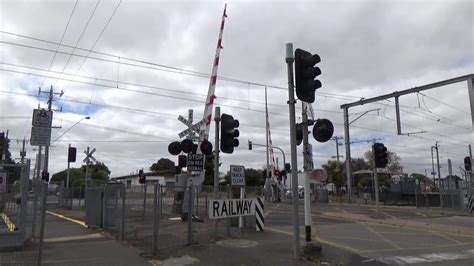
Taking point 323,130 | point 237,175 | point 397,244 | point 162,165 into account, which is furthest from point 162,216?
point 162,165

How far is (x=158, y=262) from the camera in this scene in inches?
398

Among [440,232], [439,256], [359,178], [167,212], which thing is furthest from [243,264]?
[359,178]

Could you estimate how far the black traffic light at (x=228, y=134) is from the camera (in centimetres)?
1404

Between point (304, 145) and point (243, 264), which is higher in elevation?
point (304, 145)

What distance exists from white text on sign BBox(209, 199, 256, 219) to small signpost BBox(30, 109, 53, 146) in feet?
14.1

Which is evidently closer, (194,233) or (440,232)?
(194,233)

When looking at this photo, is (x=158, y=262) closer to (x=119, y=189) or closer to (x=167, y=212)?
(x=167, y=212)

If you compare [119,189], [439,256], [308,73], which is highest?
[308,73]

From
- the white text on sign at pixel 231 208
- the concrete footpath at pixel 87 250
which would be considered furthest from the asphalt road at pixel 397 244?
the concrete footpath at pixel 87 250

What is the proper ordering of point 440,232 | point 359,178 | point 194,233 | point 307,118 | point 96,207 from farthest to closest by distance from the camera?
point 359,178 → point 440,232 → point 96,207 → point 194,233 → point 307,118

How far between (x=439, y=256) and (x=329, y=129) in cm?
459

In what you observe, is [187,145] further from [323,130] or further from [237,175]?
[323,130]

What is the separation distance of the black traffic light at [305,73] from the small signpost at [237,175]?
488 cm

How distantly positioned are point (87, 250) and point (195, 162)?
4936 mm
